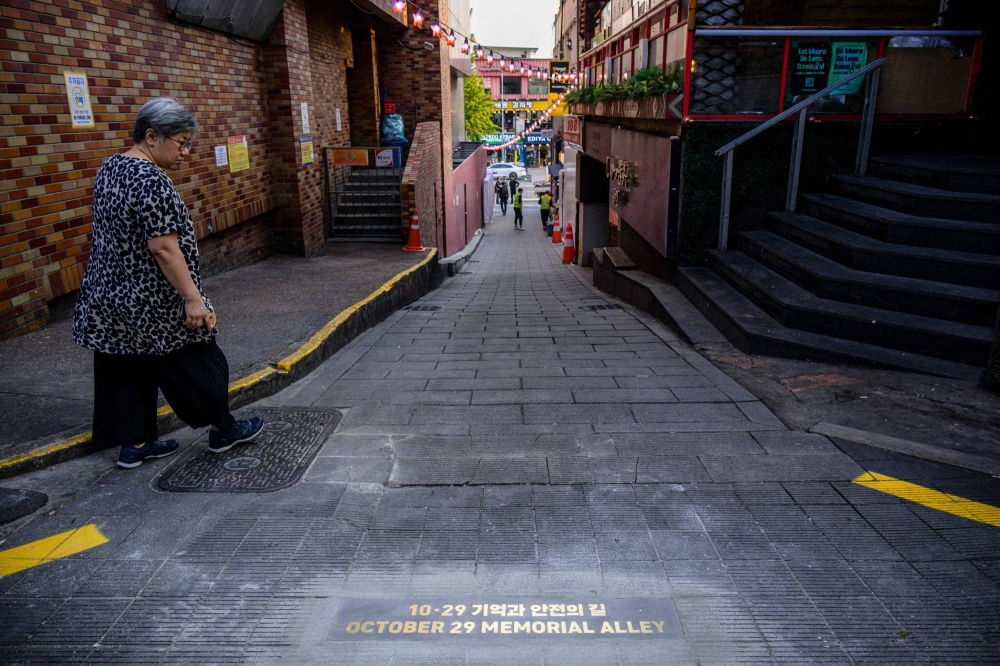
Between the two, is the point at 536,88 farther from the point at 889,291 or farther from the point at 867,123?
the point at 889,291

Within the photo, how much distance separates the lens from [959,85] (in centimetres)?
795

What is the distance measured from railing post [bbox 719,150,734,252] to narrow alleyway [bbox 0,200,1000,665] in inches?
151

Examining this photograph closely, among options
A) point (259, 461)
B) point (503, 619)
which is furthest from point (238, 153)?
point (503, 619)

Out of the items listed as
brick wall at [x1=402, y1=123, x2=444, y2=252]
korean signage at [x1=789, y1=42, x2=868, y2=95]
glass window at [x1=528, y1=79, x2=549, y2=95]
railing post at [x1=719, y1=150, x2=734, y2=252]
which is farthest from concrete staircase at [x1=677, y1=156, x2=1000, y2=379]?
glass window at [x1=528, y1=79, x2=549, y2=95]

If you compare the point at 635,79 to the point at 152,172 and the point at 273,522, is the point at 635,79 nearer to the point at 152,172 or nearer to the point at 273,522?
the point at 152,172

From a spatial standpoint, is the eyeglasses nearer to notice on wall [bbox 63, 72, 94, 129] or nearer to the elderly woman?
the elderly woman

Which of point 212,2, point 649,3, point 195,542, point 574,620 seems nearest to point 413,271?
point 212,2

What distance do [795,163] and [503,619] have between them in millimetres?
6930

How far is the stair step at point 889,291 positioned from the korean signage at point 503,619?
165 inches

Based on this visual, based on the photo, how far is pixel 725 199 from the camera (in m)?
7.96

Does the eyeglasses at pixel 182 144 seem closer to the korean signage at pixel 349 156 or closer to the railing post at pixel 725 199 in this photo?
the railing post at pixel 725 199

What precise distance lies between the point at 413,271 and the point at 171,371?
6776 mm

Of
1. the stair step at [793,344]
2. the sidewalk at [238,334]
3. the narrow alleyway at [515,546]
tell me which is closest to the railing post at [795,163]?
the stair step at [793,344]

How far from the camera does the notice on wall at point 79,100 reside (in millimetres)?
5859
